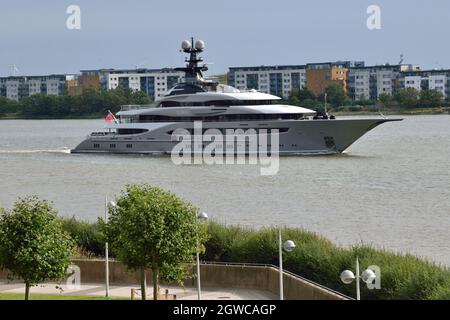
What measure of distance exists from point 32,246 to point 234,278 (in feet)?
14.9

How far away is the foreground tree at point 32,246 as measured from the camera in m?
18.0

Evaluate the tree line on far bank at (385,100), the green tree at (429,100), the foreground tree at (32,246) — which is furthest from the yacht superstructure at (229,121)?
the green tree at (429,100)

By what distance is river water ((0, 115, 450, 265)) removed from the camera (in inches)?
1139

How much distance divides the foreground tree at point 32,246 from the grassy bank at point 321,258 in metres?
1.82

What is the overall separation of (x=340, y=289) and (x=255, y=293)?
1.67 metres

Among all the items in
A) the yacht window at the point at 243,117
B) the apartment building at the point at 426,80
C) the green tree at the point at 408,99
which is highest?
the apartment building at the point at 426,80

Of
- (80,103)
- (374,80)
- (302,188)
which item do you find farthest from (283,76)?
(302,188)

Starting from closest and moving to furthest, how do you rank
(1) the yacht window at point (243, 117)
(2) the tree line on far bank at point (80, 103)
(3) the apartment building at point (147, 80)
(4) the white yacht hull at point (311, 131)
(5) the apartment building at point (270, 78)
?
(4) the white yacht hull at point (311, 131) → (1) the yacht window at point (243, 117) → (2) the tree line on far bank at point (80, 103) → (5) the apartment building at point (270, 78) → (3) the apartment building at point (147, 80)

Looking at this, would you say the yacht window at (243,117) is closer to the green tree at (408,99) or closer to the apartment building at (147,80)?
the green tree at (408,99)

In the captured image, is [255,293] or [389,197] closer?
[255,293]

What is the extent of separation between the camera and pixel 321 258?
68.1ft

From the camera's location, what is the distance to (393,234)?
2747cm

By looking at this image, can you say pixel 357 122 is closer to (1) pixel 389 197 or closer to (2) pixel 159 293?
(1) pixel 389 197
